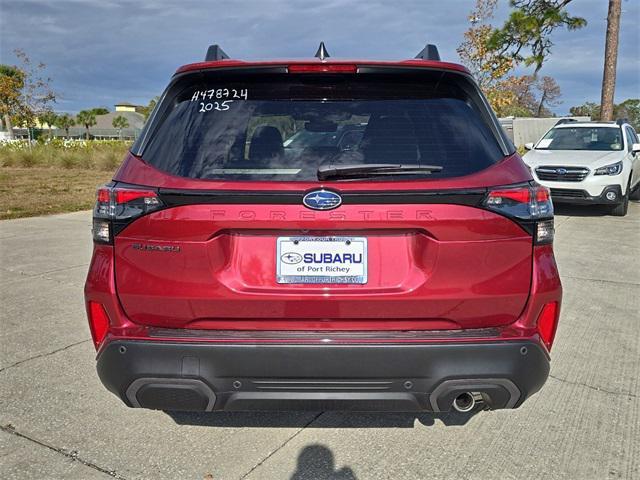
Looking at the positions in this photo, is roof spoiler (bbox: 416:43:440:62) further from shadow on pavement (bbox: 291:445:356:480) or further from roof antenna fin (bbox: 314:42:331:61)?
shadow on pavement (bbox: 291:445:356:480)

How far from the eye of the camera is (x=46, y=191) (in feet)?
47.3

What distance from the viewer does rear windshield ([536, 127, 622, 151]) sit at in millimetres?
11273

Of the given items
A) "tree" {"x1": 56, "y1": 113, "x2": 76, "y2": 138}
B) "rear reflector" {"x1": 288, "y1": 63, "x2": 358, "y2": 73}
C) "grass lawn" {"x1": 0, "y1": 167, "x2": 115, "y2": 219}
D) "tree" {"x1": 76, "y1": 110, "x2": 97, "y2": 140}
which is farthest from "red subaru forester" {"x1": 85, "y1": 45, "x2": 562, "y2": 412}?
"tree" {"x1": 76, "y1": 110, "x2": 97, "y2": 140}

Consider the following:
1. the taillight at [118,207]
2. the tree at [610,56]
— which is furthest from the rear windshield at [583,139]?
the taillight at [118,207]

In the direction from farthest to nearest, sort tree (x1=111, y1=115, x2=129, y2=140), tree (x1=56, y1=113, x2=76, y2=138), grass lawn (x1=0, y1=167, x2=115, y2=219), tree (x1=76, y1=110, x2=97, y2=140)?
tree (x1=111, y1=115, x2=129, y2=140) → tree (x1=76, y1=110, x2=97, y2=140) → tree (x1=56, y1=113, x2=76, y2=138) → grass lawn (x1=0, y1=167, x2=115, y2=219)

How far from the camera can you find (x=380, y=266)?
7.04 feet

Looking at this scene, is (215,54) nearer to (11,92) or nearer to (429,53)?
(429,53)

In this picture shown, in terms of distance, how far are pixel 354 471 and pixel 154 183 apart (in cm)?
157

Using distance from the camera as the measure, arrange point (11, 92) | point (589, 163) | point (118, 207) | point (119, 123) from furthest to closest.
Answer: point (119, 123) → point (11, 92) → point (589, 163) → point (118, 207)

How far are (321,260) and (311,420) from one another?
4.14 ft

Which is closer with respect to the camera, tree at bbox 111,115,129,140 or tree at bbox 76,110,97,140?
tree at bbox 76,110,97,140

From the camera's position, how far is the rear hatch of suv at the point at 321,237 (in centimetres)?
210

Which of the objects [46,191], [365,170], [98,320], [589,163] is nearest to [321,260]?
[365,170]

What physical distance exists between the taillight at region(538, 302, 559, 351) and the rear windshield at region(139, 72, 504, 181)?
638 millimetres
